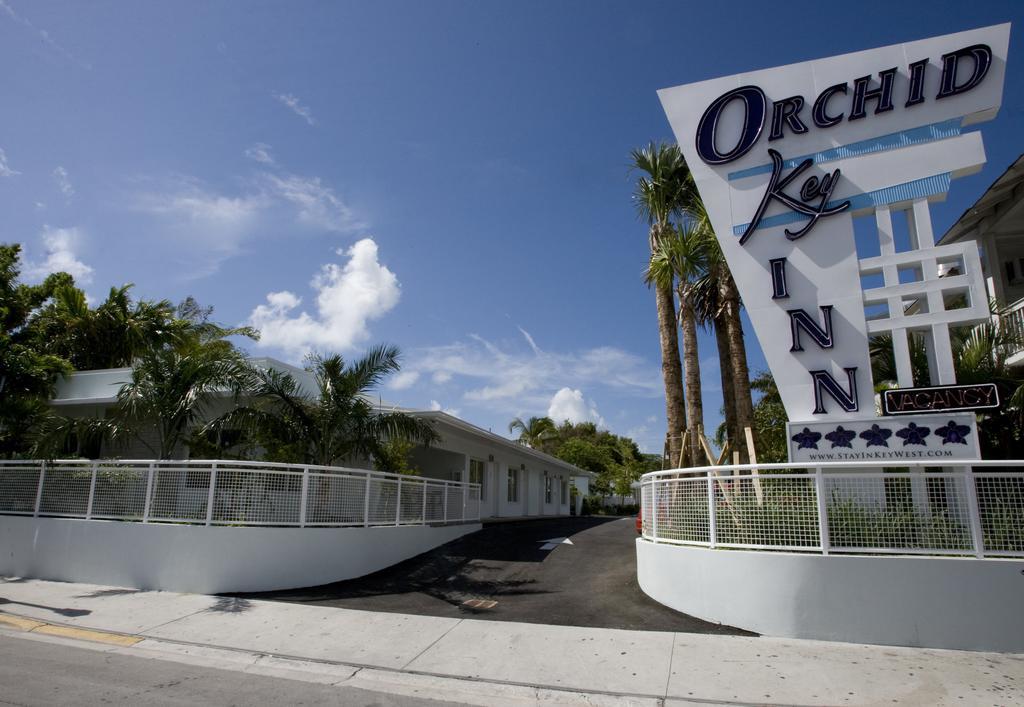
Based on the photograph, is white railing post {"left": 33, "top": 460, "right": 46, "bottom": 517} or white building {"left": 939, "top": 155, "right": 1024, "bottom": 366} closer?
white railing post {"left": 33, "top": 460, "right": 46, "bottom": 517}

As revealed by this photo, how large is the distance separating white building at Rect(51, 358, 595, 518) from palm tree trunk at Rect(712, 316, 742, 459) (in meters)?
6.77

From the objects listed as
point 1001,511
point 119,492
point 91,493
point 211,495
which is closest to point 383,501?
point 211,495

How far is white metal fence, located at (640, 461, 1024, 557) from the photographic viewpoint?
7.16 meters

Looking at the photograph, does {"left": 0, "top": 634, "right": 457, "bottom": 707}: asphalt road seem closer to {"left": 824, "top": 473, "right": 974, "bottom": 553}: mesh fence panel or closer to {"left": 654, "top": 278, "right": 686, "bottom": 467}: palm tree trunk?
{"left": 824, "top": 473, "right": 974, "bottom": 553}: mesh fence panel

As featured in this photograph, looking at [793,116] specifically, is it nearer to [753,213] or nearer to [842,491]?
[753,213]

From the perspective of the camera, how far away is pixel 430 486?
14664 millimetres

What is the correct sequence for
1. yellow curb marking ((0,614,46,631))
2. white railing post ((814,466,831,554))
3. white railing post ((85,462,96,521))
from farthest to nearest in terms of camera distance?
white railing post ((85,462,96,521)) < yellow curb marking ((0,614,46,631)) < white railing post ((814,466,831,554))

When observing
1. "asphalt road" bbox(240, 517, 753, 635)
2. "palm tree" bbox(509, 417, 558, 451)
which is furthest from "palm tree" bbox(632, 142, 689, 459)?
"palm tree" bbox(509, 417, 558, 451)

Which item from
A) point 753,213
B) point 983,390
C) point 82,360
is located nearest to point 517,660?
point 983,390

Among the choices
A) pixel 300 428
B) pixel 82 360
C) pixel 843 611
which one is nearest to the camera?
pixel 843 611

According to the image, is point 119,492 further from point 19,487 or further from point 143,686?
point 143,686

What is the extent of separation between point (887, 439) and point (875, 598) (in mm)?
2526

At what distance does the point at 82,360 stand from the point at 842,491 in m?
23.0

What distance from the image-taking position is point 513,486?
27172 millimetres
